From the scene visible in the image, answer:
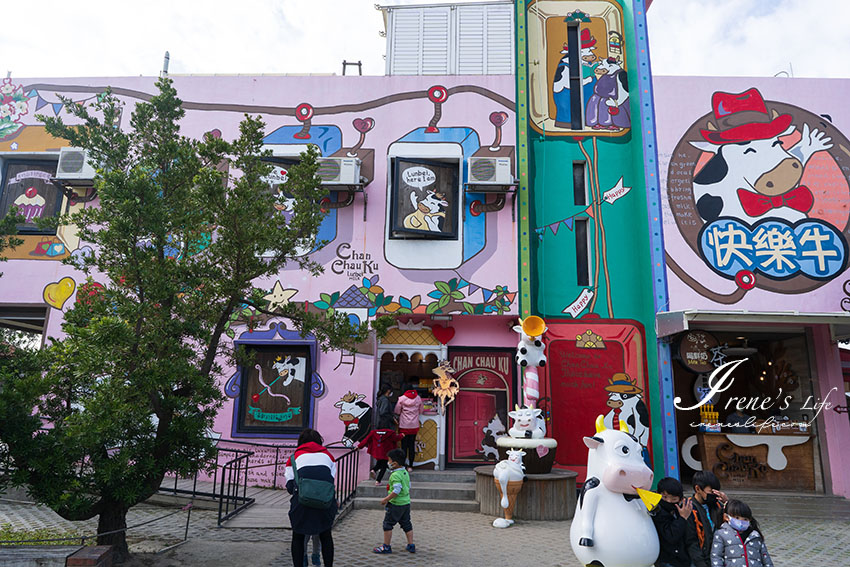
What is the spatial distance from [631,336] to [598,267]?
158 cm

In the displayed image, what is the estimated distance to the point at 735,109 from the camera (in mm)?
12328

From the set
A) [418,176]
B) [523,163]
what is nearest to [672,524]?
[523,163]

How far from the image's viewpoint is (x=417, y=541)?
7555mm

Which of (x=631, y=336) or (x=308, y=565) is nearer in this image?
(x=308, y=565)

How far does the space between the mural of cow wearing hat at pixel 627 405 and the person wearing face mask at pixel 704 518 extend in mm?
6044

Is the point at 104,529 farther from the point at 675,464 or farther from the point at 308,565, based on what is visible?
the point at 675,464

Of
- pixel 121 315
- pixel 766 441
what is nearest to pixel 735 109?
pixel 766 441

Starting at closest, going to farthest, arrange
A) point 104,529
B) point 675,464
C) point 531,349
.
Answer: point 104,529 → point 531,349 → point 675,464

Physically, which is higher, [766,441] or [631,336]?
[631,336]

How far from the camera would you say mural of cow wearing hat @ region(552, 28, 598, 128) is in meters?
12.9

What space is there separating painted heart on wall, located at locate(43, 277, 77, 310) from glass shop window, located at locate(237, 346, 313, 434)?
13.0 ft

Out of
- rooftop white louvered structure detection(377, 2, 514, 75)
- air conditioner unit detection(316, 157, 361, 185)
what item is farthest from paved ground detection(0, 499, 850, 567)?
rooftop white louvered structure detection(377, 2, 514, 75)

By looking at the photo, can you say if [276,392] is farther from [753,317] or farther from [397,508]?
[753,317]

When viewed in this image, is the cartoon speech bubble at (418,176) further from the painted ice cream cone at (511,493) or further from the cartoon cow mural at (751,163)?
the painted ice cream cone at (511,493)
